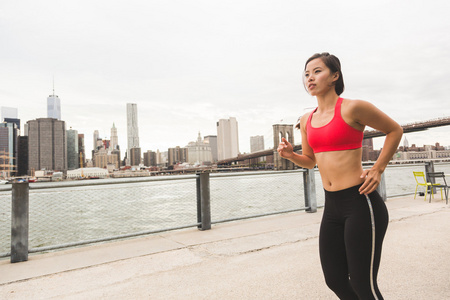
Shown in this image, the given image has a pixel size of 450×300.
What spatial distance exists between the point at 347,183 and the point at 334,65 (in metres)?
0.66

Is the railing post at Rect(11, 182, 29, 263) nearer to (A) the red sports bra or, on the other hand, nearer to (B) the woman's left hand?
(A) the red sports bra

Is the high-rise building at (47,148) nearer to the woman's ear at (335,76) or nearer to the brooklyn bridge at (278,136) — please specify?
the brooklyn bridge at (278,136)

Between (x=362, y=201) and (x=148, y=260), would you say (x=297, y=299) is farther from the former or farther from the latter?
(x=148, y=260)

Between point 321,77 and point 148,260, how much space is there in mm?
2970

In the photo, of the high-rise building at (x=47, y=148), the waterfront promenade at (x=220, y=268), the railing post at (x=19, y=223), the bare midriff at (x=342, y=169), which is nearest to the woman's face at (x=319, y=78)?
the bare midriff at (x=342, y=169)

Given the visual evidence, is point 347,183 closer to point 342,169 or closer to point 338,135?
point 342,169

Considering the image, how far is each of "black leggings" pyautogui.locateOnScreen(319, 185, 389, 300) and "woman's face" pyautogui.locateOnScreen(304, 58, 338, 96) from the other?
578 mm

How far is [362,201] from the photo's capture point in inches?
61.6

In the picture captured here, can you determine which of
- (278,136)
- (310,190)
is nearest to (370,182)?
(310,190)

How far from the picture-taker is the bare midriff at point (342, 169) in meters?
1.62

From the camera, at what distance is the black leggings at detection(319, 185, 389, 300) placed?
1.52 m

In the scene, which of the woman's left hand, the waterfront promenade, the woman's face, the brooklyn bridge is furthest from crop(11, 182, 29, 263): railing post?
the brooklyn bridge

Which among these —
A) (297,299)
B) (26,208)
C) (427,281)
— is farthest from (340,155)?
(26,208)

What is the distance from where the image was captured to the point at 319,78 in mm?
1751
